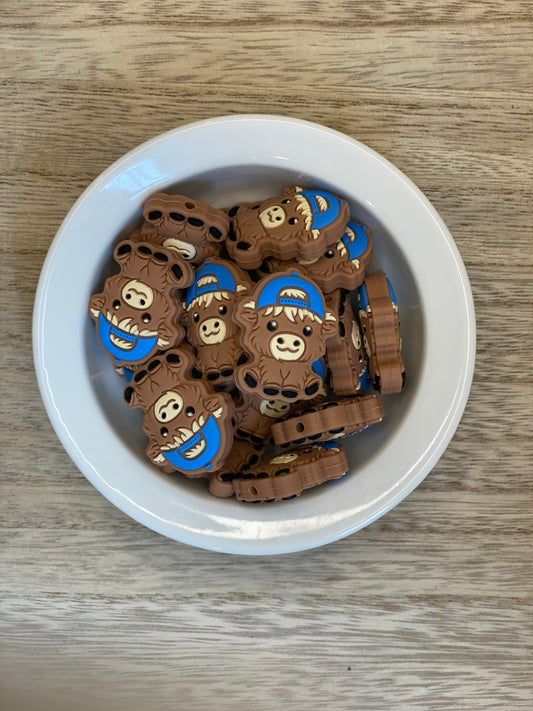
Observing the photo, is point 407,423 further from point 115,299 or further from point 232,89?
point 232,89

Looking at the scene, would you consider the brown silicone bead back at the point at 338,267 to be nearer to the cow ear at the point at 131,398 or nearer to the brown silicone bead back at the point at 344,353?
the brown silicone bead back at the point at 344,353

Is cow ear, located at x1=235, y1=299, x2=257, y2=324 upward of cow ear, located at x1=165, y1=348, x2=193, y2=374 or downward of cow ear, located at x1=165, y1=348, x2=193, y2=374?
upward

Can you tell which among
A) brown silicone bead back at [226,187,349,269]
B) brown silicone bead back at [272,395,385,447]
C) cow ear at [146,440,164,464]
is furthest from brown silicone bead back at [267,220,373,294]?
cow ear at [146,440,164,464]

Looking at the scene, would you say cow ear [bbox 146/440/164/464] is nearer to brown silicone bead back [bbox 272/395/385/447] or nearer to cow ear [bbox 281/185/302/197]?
brown silicone bead back [bbox 272/395/385/447]

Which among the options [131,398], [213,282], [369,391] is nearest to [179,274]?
[213,282]

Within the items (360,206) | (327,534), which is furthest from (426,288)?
(327,534)

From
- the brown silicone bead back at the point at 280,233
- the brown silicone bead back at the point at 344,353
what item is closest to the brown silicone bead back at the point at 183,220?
the brown silicone bead back at the point at 280,233

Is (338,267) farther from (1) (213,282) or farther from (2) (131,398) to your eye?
(2) (131,398)
